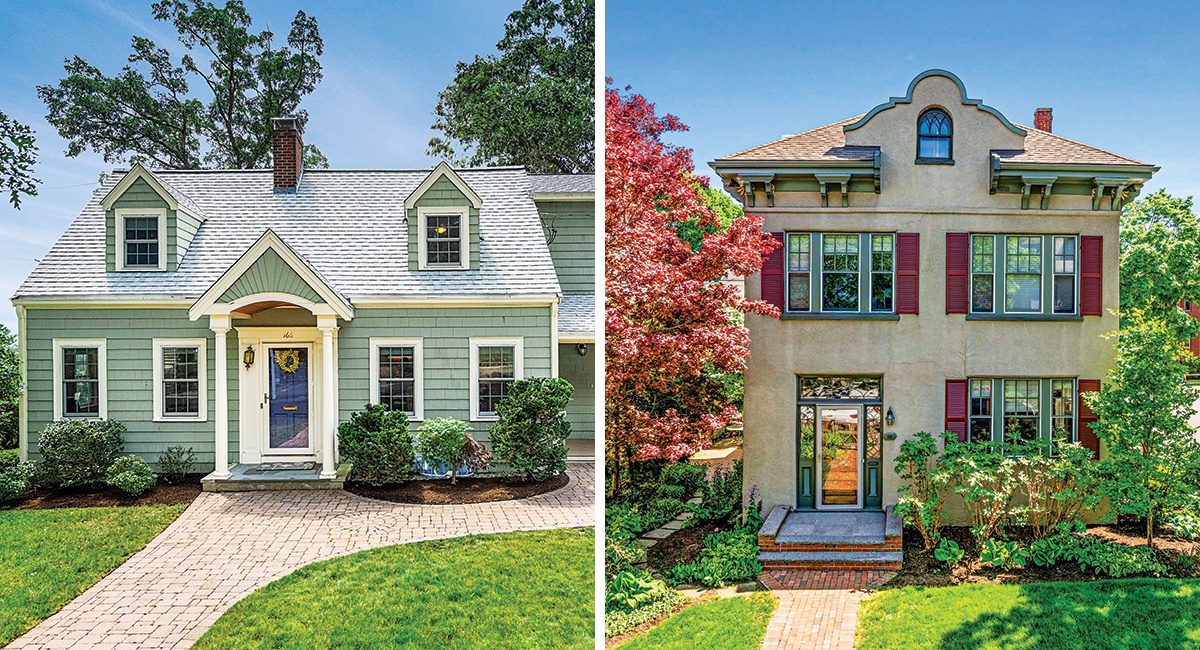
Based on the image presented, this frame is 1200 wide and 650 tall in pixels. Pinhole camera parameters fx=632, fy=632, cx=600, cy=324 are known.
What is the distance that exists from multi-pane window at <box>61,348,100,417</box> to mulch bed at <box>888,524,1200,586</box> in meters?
5.80

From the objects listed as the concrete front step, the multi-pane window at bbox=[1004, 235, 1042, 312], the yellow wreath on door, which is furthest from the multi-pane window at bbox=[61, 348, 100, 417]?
the multi-pane window at bbox=[1004, 235, 1042, 312]

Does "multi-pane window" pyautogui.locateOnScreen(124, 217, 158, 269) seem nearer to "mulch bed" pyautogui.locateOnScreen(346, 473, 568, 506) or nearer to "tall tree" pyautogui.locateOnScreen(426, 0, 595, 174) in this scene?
"tall tree" pyautogui.locateOnScreen(426, 0, 595, 174)

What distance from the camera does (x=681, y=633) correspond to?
462 cm

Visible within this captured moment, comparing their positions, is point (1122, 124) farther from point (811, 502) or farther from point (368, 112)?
point (368, 112)

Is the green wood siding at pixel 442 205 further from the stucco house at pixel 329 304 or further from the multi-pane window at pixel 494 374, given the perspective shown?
the multi-pane window at pixel 494 374

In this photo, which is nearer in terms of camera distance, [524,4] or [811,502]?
[524,4]

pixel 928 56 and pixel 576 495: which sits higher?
pixel 928 56

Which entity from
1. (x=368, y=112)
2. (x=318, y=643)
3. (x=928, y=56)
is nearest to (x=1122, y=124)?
(x=928, y=56)

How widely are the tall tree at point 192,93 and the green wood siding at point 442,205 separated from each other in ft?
2.37

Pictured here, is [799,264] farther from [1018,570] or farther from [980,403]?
[1018,570]

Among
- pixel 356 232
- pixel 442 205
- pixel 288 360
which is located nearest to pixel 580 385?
pixel 442 205

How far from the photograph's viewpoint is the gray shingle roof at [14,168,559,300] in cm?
420

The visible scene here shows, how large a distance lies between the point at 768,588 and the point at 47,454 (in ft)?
16.4

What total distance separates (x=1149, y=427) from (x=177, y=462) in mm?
7377
